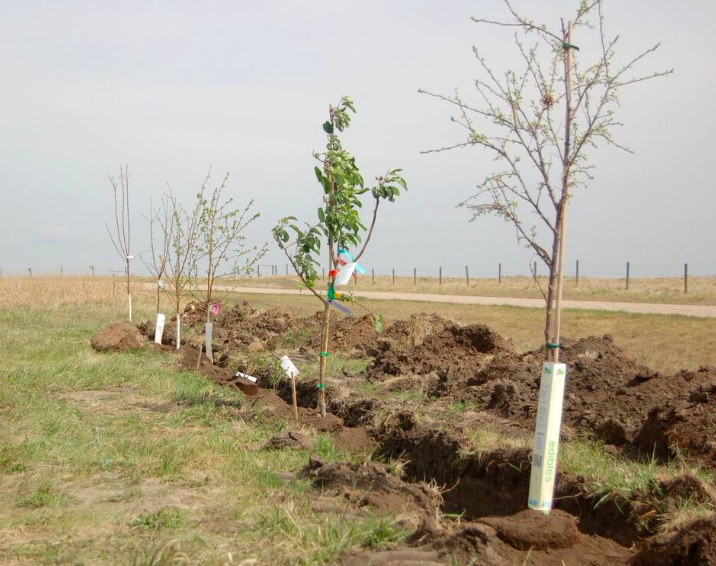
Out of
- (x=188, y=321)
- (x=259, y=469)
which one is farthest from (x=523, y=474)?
(x=188, y=321)

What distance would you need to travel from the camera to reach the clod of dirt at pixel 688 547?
3832 mm

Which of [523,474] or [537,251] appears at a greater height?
[537,251]

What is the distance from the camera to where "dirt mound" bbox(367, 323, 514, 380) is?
10578 millimetres

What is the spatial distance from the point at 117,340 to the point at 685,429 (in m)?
→ 9.34

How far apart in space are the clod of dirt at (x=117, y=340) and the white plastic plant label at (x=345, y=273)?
21.7 feet

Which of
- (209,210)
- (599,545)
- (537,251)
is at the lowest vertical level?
(599,545)

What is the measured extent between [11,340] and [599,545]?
482 inches

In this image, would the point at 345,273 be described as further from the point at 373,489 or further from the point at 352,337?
the point at 352,337

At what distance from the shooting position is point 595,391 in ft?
26.1

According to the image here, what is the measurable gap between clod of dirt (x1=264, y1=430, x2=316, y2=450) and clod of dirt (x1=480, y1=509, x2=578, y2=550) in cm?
243

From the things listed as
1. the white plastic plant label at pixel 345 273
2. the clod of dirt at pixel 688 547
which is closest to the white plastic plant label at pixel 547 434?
the clod of dirt at pixel 688 547

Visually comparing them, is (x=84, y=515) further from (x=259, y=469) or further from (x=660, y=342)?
(x=660, y=342)

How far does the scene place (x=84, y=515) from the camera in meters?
4.59

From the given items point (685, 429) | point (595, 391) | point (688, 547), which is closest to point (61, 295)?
point (595, 391)
